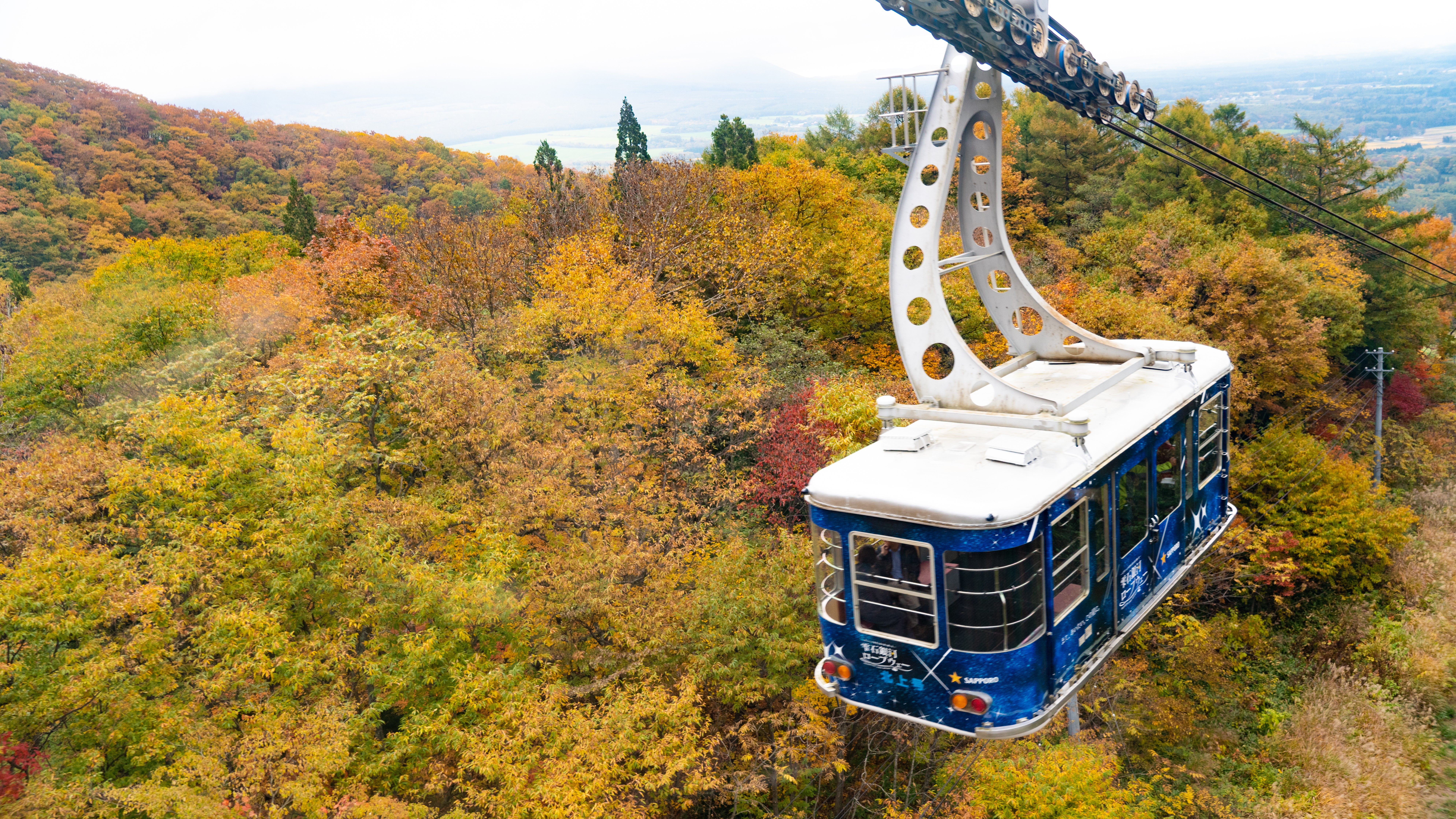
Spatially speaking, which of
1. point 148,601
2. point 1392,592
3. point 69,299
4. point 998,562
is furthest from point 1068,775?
point 69,299

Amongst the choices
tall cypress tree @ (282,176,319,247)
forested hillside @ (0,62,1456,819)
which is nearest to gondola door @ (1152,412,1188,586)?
forested hillside @ (0,62,1456,819)

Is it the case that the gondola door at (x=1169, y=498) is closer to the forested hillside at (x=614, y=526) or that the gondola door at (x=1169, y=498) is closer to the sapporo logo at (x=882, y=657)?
the sapporo logo at (x=882, y=657)

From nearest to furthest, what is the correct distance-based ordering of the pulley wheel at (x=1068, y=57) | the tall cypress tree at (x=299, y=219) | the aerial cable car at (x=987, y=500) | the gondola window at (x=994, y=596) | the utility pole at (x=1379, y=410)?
the gondola window at (x=994, y=596), the aerial cable car at (x=987, y=500), the pulley wheel at (x=1068, y=57), the utility pole at (x=1379, y=410), the tall cypress tree at (x=299, y=219)

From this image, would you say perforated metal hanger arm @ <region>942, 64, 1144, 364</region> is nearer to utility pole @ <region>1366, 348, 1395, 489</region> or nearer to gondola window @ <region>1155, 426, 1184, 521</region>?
gondola window @ <region>1155, 426, 1184, 521</region>

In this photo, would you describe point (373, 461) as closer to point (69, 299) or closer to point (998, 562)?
point (998, 562)

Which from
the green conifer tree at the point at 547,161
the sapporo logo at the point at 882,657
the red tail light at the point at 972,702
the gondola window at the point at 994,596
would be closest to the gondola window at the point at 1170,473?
the gondola window at the point at 994,596

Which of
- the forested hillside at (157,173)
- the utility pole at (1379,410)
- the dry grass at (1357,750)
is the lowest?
the dry grass at (1357,750)
